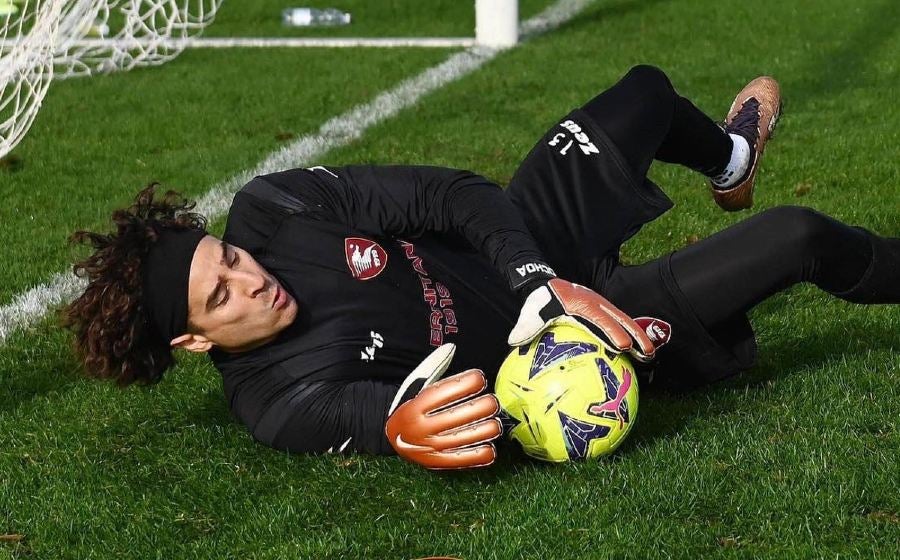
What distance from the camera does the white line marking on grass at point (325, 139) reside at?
5609mm

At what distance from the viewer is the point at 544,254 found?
4074mm

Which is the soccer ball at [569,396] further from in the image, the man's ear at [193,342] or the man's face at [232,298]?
the man's ear at [193,342]

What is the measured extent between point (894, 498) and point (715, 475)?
0.49 m

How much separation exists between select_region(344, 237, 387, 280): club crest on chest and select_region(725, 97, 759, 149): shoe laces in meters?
1.66

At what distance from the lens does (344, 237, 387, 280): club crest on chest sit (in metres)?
3.88

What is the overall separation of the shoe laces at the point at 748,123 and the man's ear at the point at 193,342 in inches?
87.7

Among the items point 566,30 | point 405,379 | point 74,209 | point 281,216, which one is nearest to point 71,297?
point 74,209

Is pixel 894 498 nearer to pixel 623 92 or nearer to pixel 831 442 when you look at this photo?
pixel 831 442

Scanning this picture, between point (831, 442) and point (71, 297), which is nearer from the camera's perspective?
point (831, 442)

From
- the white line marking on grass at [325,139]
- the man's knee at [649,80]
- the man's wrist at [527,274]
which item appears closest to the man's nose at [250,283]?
the man's wrist at [527,274]

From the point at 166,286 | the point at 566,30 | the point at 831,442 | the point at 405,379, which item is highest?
the point at 166,286

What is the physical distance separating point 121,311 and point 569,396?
52.3 inches

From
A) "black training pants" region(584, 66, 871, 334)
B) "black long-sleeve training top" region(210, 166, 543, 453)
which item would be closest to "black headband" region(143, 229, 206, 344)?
"black long-sleeve training top" region(210, 166, 543, 453)

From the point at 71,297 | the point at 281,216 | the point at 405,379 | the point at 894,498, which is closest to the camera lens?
the point at 894,498
